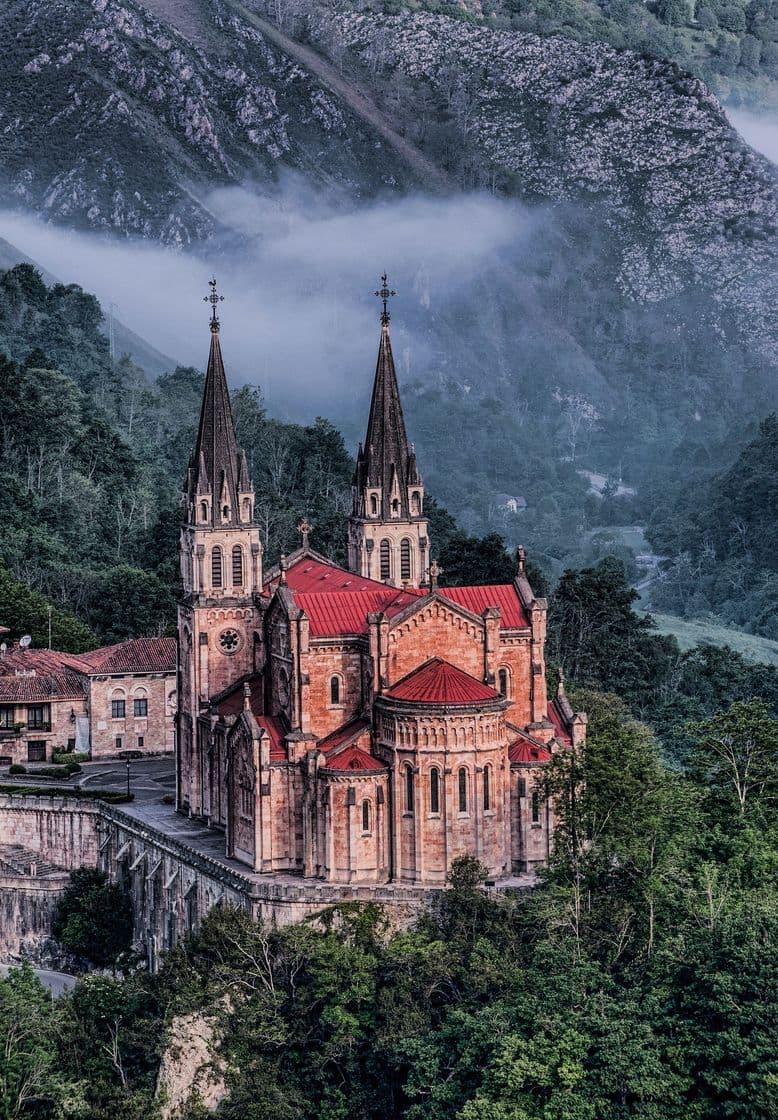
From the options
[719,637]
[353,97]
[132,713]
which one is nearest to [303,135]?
[353,97]

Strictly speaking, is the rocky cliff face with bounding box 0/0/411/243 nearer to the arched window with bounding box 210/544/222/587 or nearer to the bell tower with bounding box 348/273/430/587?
the bell tower with bounding box 348/273/430/587

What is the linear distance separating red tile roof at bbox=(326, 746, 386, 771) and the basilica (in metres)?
0.08

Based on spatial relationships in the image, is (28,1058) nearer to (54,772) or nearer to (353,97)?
(54,772)

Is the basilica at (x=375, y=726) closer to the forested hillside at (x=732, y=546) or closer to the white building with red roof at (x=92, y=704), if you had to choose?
the white building with red roof at (x=92, y=704)

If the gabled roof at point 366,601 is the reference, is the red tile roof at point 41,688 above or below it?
below

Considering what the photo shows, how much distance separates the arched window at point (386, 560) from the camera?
10369 centimetres

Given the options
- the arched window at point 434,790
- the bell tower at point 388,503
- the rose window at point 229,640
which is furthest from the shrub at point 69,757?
the arched window at point 434,790

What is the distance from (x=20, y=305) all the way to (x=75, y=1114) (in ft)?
384

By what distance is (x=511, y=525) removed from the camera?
19900 centimetres

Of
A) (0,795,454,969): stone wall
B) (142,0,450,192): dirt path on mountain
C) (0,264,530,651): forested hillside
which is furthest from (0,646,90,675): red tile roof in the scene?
(142,0,450,192): dirt path on mountain

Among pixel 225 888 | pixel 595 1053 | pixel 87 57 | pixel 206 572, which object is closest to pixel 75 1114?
pixel 225 888

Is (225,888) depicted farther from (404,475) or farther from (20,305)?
(20,305)

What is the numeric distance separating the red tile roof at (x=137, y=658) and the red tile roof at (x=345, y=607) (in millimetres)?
22714

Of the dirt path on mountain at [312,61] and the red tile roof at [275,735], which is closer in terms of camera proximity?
the red tile roof at [275,735]
